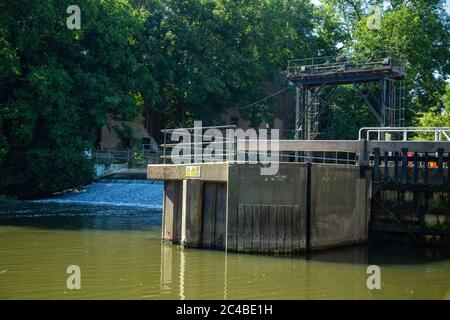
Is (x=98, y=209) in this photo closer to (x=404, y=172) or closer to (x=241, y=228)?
(x=241, y=228)

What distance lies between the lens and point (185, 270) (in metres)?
14.1

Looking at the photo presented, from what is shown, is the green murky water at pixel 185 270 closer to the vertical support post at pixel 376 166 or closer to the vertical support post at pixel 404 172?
the vertical support post at pixel 404 172

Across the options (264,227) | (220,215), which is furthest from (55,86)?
(264,227)

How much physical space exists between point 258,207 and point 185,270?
3.20 metres

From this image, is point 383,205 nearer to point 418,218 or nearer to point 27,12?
point 418,218

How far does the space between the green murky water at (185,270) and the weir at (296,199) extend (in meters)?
0.63

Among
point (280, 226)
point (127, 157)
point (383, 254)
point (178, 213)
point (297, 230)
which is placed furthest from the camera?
point (127, 157)

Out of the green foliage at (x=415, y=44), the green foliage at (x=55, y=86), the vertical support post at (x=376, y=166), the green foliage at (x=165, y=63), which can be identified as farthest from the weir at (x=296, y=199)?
the green foliage at (x=415, y=44)

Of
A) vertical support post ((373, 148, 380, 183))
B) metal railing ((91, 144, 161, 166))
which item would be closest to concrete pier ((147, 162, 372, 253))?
vertical support post ((373, 148, 380, 183))

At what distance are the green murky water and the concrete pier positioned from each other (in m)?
0.55

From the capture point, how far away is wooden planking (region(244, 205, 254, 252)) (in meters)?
16.3

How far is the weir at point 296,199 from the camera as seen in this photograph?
1642cm

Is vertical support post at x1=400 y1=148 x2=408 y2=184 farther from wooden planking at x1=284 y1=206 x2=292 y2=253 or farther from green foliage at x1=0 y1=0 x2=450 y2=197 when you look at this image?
green foliage at x1=0 y1=0 x2=450 y2=197
